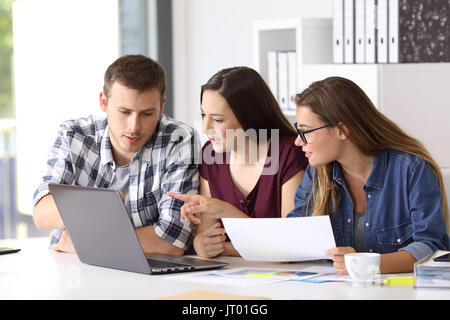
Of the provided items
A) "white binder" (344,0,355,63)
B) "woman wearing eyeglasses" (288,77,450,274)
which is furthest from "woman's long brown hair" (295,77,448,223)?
"white binder" (344,0,355,63)

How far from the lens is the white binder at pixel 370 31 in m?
3.16

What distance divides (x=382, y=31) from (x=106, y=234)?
1.64 metres

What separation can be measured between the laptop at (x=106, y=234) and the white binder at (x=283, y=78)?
5.44 feet

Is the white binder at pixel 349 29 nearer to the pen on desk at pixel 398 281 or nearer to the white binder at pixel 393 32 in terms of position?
the white binder at pixel 393 32

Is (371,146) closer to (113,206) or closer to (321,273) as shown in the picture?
(321,273)

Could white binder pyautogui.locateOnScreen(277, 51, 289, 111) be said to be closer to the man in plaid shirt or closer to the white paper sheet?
the man in plaid shirt

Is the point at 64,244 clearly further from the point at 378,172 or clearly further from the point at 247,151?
the point at 378,172

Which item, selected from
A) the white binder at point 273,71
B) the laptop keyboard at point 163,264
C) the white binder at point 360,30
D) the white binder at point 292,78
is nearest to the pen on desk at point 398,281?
the laptop keyboard at point 163,264

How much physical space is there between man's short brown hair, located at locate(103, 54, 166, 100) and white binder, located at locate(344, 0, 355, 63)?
1.05 meters

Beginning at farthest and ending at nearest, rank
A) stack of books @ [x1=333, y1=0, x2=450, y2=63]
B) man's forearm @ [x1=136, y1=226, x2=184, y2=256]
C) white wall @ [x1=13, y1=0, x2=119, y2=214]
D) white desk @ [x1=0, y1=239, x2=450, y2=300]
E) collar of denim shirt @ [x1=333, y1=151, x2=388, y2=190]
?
1. white wall @ [x1=13, y1=0, x2=119, y2=214]
2. stack of books @ [x1=333, y1=0, x2=450, y2=63]
3. man's forearm @ [x1=136, y1=226, x2=184, y2=256]
4. collar of denim shirt @ [x1=333, y1=151, x2=388, y2=190]
5. white desk @ [x1=0, y1=239, x2=450, y2=300]

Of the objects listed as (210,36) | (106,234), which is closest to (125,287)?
(106,234)

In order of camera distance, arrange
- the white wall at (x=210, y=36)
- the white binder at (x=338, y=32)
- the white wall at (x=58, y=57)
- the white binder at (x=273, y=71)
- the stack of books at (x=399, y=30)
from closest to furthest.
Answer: the stack of books at (x=399, y=30)
the white binder at (x=338, y=32)
the white binder at (x=273, y=71)
the white wall at (x=210, y=36)
the white wall at (x=58, y=57)

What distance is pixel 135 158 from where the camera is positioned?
250 cm

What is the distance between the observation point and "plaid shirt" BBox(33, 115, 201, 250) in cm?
246
